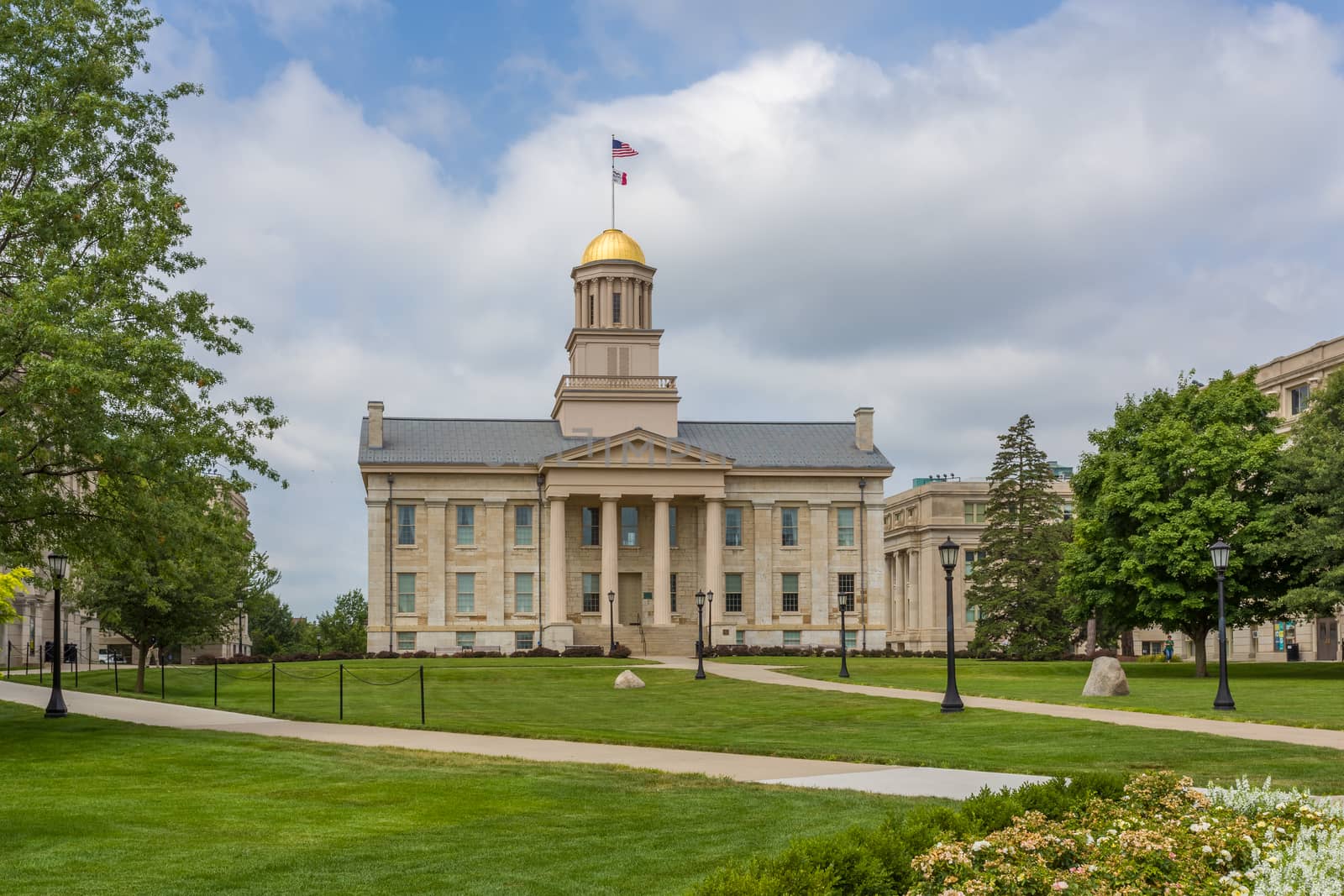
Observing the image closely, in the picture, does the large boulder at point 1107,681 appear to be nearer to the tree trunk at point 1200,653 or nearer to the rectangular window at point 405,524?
the tree trunk at point 1200,653

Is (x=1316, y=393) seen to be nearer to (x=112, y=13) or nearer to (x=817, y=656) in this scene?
(x=817, y=656)

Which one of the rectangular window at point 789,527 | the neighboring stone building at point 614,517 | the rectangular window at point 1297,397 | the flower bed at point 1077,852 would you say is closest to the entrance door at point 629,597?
the neighboring stone building at point 614,517

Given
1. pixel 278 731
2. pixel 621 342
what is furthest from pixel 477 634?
pixel 278 731

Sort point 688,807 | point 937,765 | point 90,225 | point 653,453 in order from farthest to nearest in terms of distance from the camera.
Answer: point 653,453 < point 90,225 < point 937,765 < point 688,807

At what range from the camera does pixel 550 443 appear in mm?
85438

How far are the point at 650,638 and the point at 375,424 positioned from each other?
73.2ft

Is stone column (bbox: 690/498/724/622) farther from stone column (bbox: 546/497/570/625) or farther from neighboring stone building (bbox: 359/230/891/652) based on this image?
stone column (bbox: 546/497/570/625)

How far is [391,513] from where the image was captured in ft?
269

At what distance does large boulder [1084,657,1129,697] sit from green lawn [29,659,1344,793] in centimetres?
585

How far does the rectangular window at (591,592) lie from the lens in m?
84.2

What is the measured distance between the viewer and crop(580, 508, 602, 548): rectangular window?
277 feet

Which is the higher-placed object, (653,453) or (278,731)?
(653,453)

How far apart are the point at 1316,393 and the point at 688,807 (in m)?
48.6

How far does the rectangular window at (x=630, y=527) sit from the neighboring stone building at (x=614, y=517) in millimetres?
99
